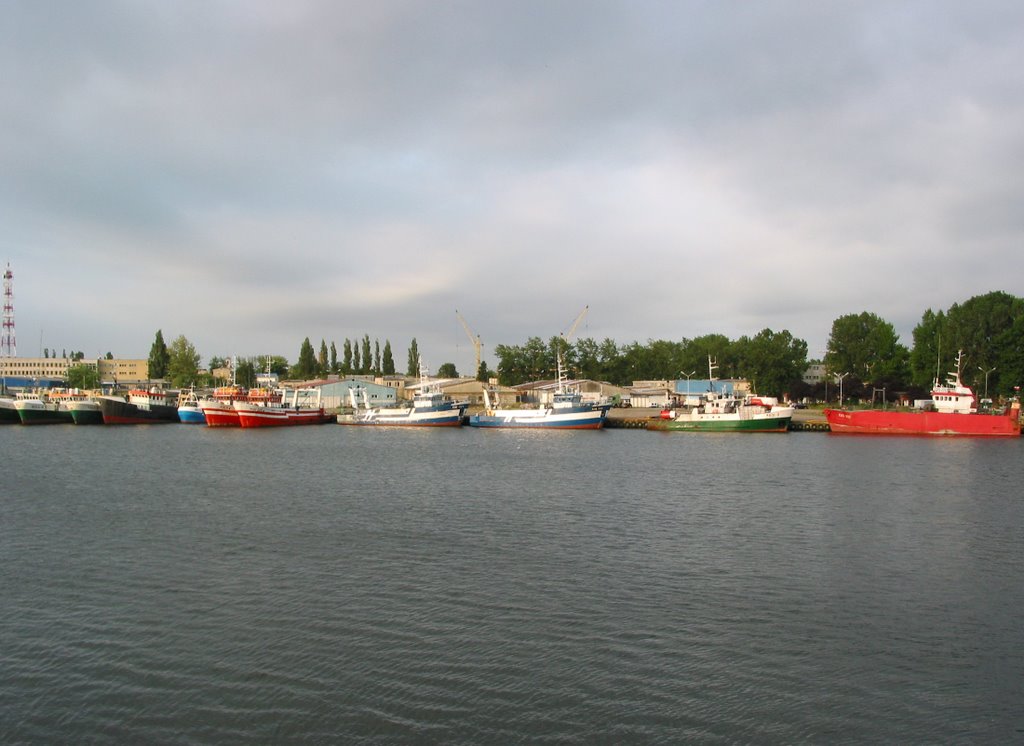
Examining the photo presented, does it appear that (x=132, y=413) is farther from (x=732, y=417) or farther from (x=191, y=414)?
(x=732, y=417)

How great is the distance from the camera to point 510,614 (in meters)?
16.4

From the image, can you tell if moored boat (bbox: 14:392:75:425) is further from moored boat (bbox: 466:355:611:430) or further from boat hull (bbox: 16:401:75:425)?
moored boat (bbox: 466:355:611:430)

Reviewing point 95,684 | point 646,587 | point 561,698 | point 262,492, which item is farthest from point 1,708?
point 262,492

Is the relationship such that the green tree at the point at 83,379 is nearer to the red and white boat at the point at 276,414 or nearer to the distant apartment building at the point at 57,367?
the distant apartment building at the point at 57,367

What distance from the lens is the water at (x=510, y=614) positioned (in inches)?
464

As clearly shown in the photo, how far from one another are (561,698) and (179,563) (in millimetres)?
12783

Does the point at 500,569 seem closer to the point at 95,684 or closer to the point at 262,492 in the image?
the point at 95,684

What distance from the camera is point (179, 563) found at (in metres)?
20.7

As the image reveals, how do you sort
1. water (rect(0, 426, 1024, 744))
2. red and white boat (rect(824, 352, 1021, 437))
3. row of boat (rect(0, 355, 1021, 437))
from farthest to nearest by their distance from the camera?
1. row of boat (rect(0, 355, 1021, 437))
2. red and white boat (rect(824, 352, 1021, 437))
3. water (rect(0, 426, 1024, 744))

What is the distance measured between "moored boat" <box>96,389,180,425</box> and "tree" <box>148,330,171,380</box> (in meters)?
50.1

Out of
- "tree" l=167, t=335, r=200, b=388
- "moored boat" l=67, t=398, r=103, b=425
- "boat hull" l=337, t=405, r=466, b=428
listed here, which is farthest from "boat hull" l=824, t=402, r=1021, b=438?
"tree" l=167, t=335, r=200, b=388

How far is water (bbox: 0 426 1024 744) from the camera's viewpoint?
11.8 metres


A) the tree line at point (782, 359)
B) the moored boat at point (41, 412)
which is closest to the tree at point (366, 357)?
the tree line at point (782, 359)

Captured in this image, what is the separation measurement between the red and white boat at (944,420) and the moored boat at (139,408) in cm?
7858
